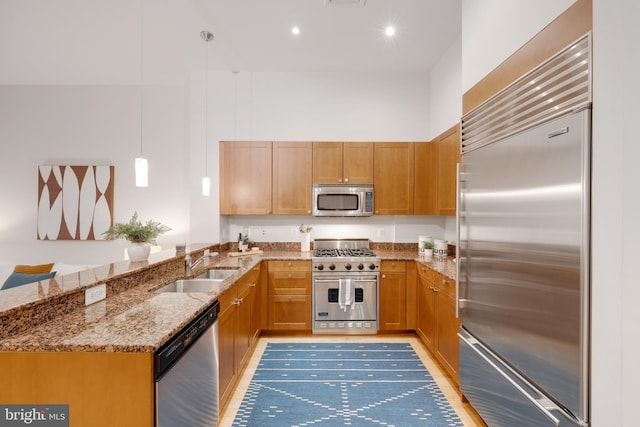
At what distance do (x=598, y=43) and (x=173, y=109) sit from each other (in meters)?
4.68

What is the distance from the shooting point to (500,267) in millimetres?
1814

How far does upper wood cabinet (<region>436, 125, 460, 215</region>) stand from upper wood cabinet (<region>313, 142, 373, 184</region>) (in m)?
0.84

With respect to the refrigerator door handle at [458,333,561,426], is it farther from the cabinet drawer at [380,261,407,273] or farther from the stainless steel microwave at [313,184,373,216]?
the stainless steel microwave at [313,184,373,216]

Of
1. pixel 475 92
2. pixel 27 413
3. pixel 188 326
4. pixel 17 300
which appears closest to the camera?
pixel 27 413

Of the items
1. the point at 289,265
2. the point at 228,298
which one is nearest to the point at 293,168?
the point at 289,265

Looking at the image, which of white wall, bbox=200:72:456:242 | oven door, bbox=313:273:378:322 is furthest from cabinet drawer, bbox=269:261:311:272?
white wall, bbox=200:72:456:242

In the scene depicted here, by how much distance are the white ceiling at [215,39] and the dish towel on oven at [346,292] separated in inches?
103

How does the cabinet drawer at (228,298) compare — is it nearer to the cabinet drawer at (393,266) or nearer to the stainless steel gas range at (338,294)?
the stainless steel gas range at (338,294)

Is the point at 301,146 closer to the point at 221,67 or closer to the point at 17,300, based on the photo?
the point at 221,67

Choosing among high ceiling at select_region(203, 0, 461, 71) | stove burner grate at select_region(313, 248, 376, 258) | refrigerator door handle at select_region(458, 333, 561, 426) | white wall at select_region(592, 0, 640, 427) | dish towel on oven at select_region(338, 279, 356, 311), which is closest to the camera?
white wall at select_region(592, 0, 640, 427)

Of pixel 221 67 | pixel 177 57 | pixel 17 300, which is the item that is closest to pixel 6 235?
pixel 177 57

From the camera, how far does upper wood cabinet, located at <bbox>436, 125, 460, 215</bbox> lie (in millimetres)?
3439

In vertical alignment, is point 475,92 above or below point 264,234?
above

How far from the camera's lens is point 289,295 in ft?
12.9
